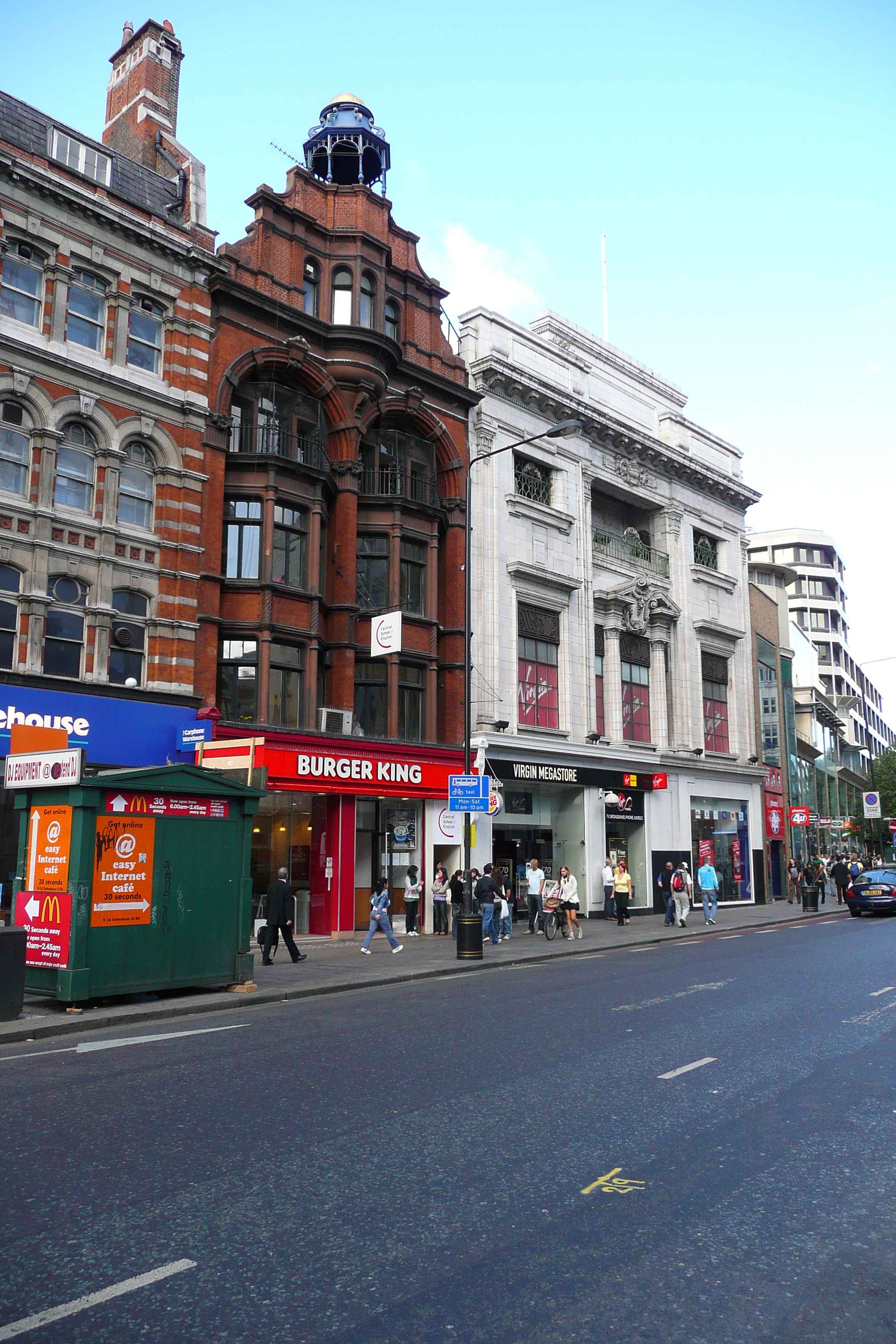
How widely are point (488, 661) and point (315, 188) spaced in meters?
14.4

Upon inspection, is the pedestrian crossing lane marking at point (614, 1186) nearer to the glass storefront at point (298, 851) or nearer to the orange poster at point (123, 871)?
the orange poster at point (123, 871)

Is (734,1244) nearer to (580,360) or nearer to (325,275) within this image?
(325,275)

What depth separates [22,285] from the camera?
860 inches

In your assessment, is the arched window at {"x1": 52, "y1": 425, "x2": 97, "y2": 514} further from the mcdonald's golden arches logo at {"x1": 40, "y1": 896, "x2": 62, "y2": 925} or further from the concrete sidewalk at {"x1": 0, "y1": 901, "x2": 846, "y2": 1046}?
the mcdonald's golden arches logo at {"x1": 40, "y1": 896, "x2": 62, "y2": 925}

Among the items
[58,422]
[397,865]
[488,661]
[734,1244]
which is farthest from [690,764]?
[734,1244]

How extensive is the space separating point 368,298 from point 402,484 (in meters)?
5.33

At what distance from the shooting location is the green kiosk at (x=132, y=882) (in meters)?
12.6

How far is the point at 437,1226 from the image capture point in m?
4.95

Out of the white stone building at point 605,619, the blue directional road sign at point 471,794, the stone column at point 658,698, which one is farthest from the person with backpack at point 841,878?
the blue directional road sign at point 471,794

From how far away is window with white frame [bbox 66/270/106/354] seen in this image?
2264 centimetres

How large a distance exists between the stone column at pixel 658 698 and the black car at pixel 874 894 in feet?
26.3

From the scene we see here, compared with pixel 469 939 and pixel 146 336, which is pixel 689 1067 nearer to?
pixel 469 939

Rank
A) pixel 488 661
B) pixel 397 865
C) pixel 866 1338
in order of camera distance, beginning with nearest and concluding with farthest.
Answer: pixel 866 1338, pixel 397 865, pixel 488 661

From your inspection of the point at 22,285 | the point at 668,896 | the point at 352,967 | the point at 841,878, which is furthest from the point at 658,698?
the point at 22,285
